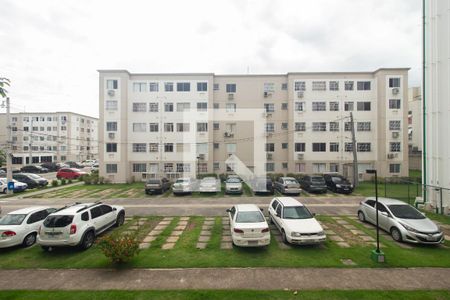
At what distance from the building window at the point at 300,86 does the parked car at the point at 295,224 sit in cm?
2241

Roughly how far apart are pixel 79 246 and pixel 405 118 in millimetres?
36750

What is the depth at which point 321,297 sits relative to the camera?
595 centimetres

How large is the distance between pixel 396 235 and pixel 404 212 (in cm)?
134

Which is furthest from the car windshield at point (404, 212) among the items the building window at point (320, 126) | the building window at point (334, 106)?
the building window at point (334, 106)

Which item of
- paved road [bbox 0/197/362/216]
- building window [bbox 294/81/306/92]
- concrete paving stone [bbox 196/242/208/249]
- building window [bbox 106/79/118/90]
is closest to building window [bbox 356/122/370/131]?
building window [bbox 294/81/306/92]

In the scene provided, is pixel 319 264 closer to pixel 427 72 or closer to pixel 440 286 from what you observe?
pixel 440 286

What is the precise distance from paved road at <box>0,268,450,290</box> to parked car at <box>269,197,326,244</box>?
5.27ft

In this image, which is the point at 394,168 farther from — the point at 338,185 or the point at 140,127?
the point at 140,127

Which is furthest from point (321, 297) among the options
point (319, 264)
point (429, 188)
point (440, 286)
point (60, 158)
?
point (60, 158)

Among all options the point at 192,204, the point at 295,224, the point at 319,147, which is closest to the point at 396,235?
the point at 295,224

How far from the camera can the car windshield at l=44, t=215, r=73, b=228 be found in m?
8.74

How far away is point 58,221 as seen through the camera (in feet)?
28.8

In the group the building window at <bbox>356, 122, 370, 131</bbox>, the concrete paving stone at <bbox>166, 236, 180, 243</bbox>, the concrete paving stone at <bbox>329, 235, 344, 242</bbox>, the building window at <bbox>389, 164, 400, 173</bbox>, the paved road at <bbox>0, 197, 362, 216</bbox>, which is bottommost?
the paved road at <bbox>0, 197, 362, 216</bbox>

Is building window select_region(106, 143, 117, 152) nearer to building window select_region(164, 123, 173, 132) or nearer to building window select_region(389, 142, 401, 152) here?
building window select_region(164, 123, 173, 132)
